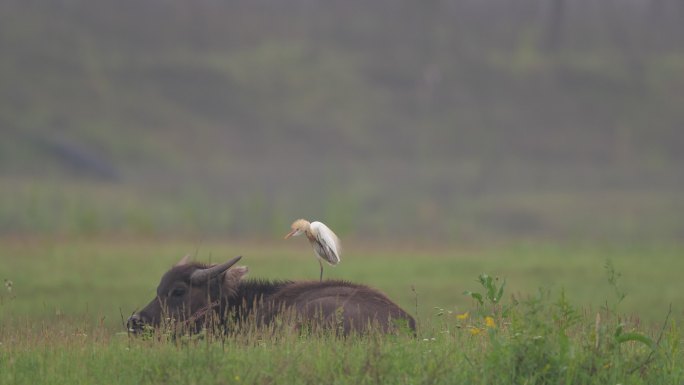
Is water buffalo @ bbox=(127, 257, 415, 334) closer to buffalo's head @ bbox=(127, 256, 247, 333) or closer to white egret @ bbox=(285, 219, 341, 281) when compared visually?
buffalo's head @ bbox=(127, 256, 247, 333)

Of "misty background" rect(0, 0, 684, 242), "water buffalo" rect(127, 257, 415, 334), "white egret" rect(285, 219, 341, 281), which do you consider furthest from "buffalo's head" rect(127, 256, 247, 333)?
"misty background" rect(0, 0, 684, 242)

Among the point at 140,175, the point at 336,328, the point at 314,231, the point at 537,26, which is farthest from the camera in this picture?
the point at 537,26

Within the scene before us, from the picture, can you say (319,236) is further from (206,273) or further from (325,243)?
(206,273)

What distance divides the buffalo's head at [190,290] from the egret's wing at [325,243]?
2.64 feet

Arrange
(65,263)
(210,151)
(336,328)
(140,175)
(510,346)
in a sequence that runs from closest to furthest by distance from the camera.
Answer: (510,346), (336,328), (65,263), (140,175), (210,151)

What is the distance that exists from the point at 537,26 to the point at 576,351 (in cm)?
5574

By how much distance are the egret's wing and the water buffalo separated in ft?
1.81

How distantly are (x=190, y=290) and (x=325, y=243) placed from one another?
1.44 meters

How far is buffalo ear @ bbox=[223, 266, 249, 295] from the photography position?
11.3 meters

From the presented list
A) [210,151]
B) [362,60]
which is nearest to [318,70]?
[362,60]

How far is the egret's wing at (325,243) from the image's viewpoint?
11.5 meters

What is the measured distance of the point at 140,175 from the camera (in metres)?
44.6

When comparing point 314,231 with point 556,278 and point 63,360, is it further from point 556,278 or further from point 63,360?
point 556,278

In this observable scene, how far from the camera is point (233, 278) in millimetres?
11297
